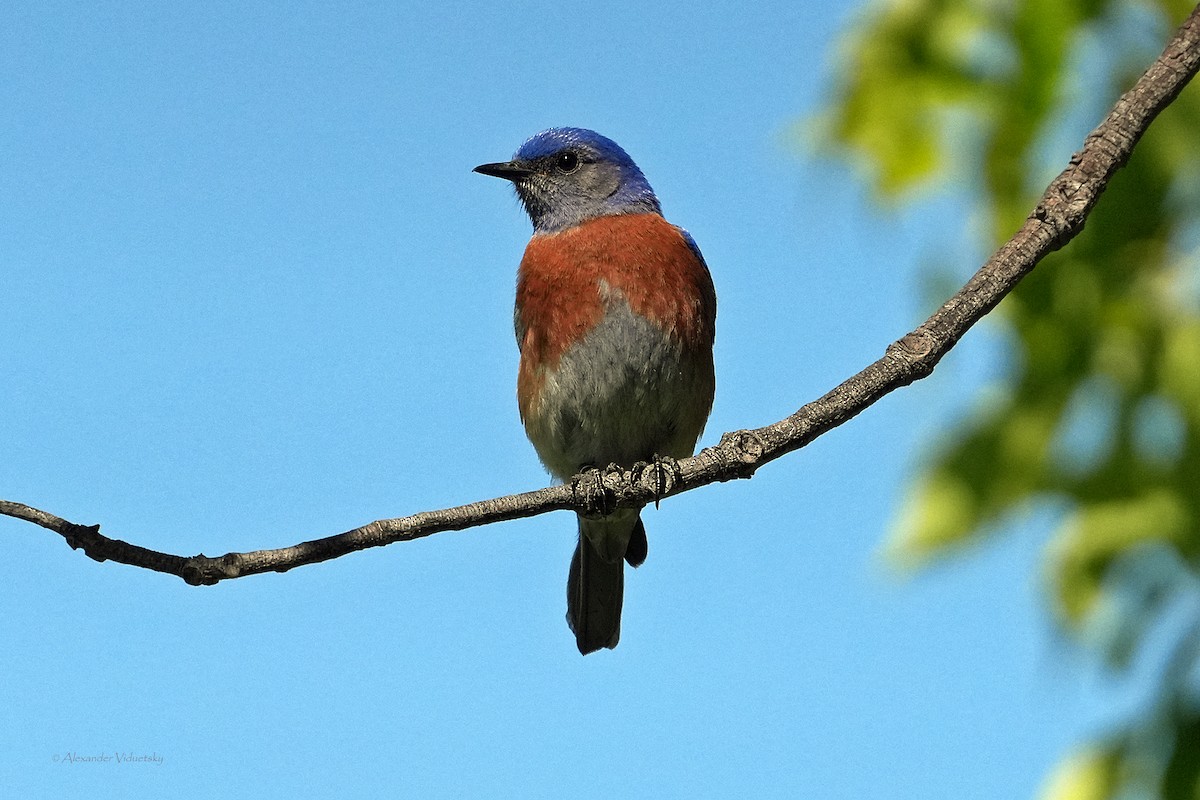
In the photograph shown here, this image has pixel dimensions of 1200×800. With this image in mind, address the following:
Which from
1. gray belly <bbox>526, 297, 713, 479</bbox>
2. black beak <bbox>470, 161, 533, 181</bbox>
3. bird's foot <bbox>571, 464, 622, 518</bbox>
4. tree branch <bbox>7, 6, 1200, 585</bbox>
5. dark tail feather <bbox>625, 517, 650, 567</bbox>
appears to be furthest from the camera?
black beak <bbox>470, 161, 533, 181</bbox>

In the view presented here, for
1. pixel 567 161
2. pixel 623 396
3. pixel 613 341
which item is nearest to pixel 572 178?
pixel 567 161

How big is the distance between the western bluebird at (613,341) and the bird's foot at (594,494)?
1.03 m

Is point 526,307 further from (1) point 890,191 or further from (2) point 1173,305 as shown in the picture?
(2) point 1173,305

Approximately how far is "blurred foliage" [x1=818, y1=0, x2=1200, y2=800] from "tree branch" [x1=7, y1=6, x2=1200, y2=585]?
0.49ft

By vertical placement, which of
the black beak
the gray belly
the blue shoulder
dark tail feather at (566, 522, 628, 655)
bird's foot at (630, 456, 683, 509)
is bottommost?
bird's foot at (630, 456, 683, 509)

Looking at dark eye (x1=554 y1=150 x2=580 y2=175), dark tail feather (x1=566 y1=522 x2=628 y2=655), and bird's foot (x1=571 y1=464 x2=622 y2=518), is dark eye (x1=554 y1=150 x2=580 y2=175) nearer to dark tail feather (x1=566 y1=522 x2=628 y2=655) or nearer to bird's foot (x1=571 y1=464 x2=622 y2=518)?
dark tail feather (x1=566 y1=522 x2=628 y2=655)

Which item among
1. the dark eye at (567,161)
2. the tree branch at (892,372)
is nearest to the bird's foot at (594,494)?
the tree branch at (892,372)

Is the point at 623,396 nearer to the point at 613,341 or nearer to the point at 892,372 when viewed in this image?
the point at 613,341

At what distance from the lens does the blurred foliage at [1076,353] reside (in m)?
3.20

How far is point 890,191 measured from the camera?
12.5 ft

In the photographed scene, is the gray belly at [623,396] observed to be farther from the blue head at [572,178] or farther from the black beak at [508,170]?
the black beak at [508,170]

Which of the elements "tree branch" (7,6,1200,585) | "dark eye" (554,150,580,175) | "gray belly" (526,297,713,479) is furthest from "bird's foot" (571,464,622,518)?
"dark eye" (554,150,580,175)

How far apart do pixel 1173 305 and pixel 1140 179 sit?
0.49 m

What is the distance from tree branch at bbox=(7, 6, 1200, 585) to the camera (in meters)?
3.12
